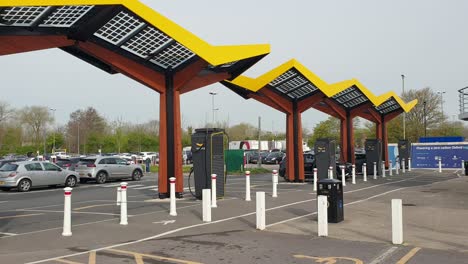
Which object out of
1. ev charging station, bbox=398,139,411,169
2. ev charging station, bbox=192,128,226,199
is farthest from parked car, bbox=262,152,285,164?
ev charging station, bbox=192,128,226,199

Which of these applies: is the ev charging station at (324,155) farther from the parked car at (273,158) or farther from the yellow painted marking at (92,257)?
the parked car at (273,158)

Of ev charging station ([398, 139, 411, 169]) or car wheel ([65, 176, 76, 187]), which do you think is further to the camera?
ev charging station ([398, 139, 411, 169])

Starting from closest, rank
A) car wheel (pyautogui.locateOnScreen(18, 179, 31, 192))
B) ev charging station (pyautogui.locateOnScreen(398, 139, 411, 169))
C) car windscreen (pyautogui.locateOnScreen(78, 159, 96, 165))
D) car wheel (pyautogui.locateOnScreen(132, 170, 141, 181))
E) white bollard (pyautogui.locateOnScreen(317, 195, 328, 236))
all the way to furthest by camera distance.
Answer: white bollard (pyautogui.locateOnScreen(317, 195, 328, 236))
car wheel (pyautogui.locateOnScreen(18, 179, 31, 192))
car windscreen (pyautogui.locateOnScreen(78, 159, 96, 165))
car wheel (pyautogui.locateOnScreen(132, 170, 141, 181))
ev charging station (pyautogui.locateOnScreen(398, 139, 411, 169))

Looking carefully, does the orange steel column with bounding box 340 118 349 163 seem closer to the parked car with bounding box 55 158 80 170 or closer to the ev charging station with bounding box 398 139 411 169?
the ev charging station with bounding box 398 139 411 169

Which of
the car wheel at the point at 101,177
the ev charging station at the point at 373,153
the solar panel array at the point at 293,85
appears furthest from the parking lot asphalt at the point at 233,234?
the ev charging station at the point at 373,153

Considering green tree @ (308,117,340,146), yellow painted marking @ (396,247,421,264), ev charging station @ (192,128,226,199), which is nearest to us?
yellow painted marking @ (396,247,421,264)

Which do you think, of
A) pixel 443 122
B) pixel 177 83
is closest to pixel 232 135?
pixel 443 122

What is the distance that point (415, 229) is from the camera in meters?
10.4

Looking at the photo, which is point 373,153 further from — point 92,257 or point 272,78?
point 92,257

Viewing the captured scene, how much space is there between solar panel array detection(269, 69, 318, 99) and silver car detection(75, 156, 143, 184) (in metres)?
11.1

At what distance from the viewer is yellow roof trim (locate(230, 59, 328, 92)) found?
22.1m

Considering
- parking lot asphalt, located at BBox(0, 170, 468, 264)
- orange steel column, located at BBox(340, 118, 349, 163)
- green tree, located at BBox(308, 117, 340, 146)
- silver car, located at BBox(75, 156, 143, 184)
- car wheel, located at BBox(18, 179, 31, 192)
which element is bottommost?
parking lot asphalt, located at BBox(0, 170, 468, 264)

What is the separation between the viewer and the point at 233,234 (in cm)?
999

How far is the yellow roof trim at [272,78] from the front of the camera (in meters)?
22.1
